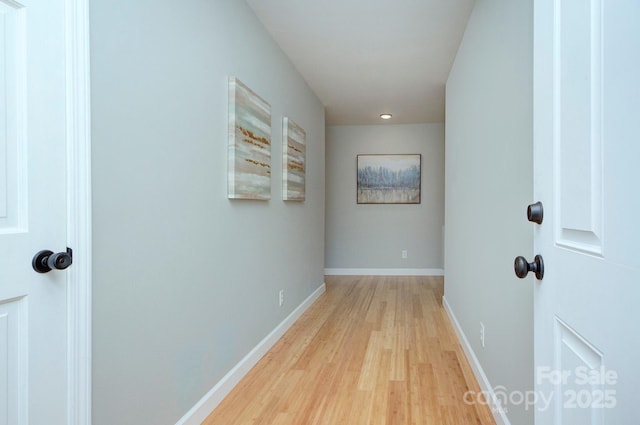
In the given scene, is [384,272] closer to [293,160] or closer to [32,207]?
[293,160]

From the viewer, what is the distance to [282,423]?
2.09m

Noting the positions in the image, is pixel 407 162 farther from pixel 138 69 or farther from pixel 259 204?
pixel 138 69

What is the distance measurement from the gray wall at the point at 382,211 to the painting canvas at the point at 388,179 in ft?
0.32

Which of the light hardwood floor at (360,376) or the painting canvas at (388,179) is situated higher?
the painting canvas at (388,179)

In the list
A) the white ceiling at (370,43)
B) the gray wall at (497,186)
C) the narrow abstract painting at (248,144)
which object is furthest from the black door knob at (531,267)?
the white ceiling at (370,43)

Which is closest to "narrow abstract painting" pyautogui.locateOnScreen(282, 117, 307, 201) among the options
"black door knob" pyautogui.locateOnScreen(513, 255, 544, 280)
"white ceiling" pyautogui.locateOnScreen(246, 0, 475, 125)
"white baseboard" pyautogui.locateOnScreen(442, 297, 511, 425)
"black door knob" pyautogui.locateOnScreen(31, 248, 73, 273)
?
"white ceiling" pyautogui.locateOnScreen(246, 0, 475, 125)

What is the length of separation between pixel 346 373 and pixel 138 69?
83.4 inches

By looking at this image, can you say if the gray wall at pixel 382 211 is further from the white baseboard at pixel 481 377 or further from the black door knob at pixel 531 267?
the black door knob at pixel 531 267

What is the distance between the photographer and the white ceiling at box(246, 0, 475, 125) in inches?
113

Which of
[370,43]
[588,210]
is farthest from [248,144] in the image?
[588,210]

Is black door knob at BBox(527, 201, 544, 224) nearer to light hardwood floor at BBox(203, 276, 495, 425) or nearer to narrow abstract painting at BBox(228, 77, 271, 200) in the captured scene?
light hardwood floor at BBox(203, 276, 495, 425)

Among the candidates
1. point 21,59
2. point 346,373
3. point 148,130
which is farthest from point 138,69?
point 346,373

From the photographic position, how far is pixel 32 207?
1120mm

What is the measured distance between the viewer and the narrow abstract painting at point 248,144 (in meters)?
2.42
